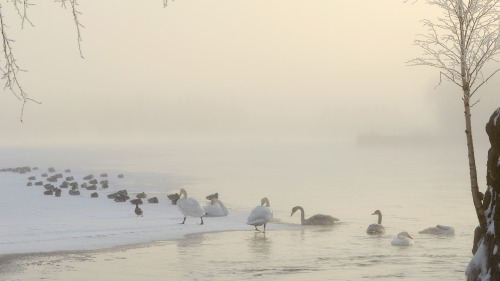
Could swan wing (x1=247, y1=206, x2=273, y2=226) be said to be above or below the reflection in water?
above

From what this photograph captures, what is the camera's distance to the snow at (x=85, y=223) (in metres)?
23.5

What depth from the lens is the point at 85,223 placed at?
92.4 ft

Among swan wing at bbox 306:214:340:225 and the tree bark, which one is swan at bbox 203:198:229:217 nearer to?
swan wing at bbox 306:214:340:225

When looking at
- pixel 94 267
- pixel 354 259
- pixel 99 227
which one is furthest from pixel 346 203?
pixel 94 267

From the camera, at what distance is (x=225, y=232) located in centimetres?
2625

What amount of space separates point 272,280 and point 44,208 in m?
19.3

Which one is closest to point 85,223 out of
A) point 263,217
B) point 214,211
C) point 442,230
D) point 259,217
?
point 214,211

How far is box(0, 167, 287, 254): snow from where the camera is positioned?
77.0ft

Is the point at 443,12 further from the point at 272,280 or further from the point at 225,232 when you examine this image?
the point at 225,232

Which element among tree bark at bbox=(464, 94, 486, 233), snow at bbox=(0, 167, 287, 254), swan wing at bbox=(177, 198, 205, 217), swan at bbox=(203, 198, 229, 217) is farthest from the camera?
swan at bbox=(203, 198, 229, 217)

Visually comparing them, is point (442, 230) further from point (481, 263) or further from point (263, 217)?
point (481, 263)

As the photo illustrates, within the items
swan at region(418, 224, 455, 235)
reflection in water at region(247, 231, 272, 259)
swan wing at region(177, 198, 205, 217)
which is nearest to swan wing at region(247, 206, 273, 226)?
reflection in water at region(247, 231, 272, 259)

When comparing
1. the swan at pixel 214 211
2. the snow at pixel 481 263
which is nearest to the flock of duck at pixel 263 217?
the swan at pixel 214 211

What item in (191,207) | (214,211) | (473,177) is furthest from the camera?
(214,211)
